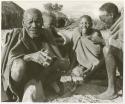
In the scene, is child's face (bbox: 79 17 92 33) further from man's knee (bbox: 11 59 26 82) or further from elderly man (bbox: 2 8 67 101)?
man's knee (bbox: 11 59 26 82)

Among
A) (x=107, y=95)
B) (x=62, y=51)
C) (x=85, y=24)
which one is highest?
(x=85, y=24)

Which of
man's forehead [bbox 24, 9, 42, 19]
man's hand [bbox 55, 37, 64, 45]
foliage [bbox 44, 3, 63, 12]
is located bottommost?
man's hand [bbox 55, 37, 64, 45]

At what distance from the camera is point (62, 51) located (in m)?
1.90

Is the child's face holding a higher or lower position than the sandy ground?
higher

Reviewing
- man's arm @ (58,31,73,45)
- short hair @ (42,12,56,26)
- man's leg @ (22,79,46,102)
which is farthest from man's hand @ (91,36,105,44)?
man's leg @ (22,79,46,102)

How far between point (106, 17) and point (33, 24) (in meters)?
0.40

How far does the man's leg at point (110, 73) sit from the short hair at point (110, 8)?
0.19 meters

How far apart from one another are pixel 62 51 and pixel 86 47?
0.44 feet

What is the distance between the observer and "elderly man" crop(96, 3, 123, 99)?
1.84 m

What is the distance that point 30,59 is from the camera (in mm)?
1883

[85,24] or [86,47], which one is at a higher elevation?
[85,24]

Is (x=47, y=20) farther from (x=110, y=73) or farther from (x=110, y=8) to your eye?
(x=110, y=73)

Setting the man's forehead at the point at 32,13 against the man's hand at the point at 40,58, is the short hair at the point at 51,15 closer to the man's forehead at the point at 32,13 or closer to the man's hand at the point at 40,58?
the man's forehead at the point at 32,13

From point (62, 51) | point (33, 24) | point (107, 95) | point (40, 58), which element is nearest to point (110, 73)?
point (107, 95)
